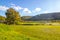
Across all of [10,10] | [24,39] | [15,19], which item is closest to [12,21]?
[15,19]

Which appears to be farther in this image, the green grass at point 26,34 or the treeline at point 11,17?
the treeline at point 11,17

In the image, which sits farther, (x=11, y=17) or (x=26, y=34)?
(x=11, y=17)

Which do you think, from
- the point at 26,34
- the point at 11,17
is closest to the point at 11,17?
the point at 11,17

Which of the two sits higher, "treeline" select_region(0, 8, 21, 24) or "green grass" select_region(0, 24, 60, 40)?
"treeline" select_region(0, 8, 21, 24)

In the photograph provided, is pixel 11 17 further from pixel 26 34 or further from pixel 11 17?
pixel 26 34

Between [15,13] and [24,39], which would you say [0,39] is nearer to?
[24,39]

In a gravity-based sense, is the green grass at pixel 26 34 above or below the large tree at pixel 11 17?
below

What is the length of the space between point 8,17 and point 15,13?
19.5 feet

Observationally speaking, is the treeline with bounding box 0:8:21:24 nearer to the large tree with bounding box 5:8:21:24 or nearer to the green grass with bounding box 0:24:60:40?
the large tree with bounding box 5:8:21:24

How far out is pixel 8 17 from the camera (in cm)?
8775

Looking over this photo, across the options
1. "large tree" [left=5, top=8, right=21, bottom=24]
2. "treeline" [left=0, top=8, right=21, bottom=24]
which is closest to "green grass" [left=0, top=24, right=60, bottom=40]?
"treeline" [left=0, top=8, right=21, bottom=24]

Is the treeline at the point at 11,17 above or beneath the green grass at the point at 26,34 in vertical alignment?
above

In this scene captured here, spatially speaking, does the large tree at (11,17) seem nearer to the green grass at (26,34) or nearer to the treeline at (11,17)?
the treeline at (11,17)

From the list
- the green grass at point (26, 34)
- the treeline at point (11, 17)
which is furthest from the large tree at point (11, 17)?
the green grass at point (26, 34)
